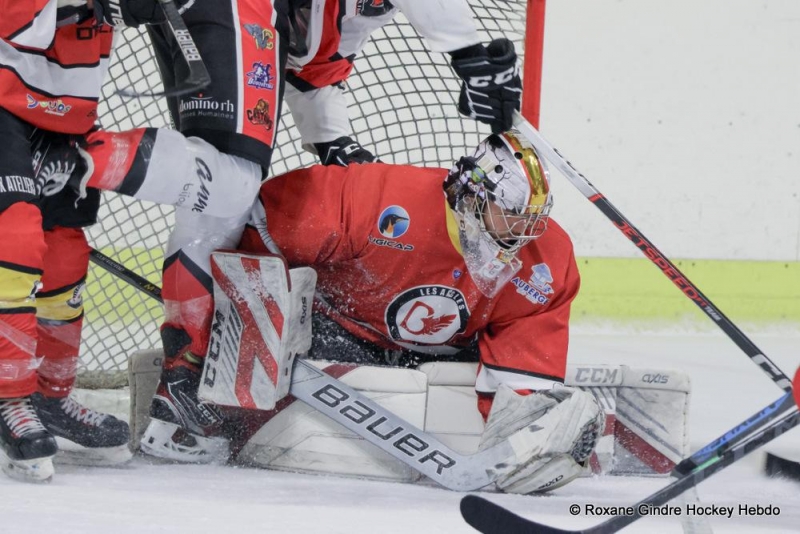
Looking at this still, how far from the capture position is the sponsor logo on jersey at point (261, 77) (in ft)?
6.88

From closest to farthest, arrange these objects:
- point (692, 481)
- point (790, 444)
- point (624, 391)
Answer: point (692, 481)
point (624, 391)
point (790, 444)

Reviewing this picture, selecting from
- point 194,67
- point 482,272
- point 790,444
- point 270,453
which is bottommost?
point 790,444

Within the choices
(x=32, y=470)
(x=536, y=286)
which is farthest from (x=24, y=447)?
(x=536, y=286)

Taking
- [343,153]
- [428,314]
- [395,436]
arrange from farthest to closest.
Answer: [343,153] < [428,314] < [395,436]

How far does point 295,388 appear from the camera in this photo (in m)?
2.14

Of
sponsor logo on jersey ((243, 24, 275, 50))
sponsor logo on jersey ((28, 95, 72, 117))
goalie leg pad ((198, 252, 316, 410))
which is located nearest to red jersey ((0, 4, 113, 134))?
sponsor logo on jersey ((28, 95, 72, 117))

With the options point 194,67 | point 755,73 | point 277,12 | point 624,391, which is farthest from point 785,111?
point 194,67

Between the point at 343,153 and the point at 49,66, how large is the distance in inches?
30.3

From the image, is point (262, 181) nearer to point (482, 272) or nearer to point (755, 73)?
point (482, 272)

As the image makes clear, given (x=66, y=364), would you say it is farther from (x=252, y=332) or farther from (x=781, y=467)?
(x=781, y=467)

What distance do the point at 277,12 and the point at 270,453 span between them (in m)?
0.82

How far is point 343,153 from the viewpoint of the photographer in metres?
2.55

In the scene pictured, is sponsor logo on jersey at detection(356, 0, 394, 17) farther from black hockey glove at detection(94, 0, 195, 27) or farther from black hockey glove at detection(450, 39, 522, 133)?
black hockey glove at detection(94, 0, 195, 27)

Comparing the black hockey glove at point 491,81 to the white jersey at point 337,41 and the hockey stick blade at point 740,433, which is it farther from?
the hockey stick blade at point 740,433
